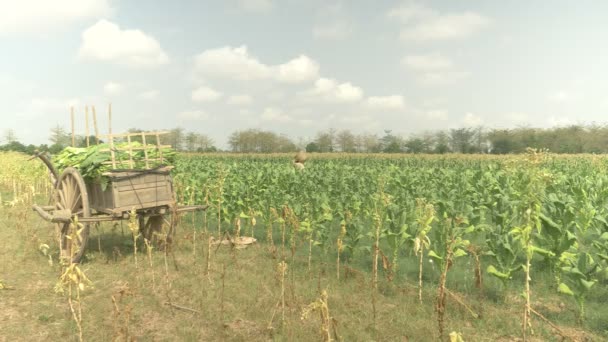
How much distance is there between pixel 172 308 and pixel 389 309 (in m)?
2.99

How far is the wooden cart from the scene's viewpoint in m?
6.72

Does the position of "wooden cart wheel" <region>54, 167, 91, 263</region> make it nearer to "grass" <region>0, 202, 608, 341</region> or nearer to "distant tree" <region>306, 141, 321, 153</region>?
"grass" <region>0, 202, 608, 341</region>

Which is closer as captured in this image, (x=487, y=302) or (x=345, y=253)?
(x=487, y=302)

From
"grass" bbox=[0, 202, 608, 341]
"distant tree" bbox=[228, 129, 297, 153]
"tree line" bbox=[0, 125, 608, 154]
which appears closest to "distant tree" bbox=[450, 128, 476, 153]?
"tree line" bbox=[0, 125, 608, 154]

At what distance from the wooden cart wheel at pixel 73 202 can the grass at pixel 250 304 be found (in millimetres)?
553

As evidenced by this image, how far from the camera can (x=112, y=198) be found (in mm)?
6750

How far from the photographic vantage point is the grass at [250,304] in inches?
192

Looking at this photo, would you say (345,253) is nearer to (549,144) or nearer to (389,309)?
(389,309)

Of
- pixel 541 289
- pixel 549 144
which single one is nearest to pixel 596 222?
pixel 541 289

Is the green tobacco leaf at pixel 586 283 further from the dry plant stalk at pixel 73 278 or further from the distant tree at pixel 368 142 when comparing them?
the distant tree at pixel 368 142

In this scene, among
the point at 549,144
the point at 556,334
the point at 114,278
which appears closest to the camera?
the point at 556,334

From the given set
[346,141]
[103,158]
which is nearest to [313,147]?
[346,141]

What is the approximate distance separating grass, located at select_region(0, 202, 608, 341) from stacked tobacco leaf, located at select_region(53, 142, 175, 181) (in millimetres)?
1817

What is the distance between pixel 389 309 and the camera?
5512 millimetres
